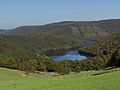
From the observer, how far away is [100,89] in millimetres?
21750

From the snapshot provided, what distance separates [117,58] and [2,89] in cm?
7606

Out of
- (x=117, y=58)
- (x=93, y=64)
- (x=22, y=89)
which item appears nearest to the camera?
(x=22, y=89)

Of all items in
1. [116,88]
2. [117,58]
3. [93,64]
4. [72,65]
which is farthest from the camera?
[72,65]

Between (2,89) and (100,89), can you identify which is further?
(2,89)

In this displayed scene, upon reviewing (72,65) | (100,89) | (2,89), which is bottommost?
(72,65)

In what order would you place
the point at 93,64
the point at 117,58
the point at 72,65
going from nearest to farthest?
1. the point at 117,58
2. the point at 93,64
3. the point at 72,65

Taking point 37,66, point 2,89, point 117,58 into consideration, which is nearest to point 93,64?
point 37,66

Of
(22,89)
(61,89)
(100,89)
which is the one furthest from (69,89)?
(22,89)

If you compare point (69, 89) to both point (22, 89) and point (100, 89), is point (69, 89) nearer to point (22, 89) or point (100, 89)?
point (100, 89)

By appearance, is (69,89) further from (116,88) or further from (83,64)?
(83,64)

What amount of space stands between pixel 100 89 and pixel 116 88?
51.6 inches

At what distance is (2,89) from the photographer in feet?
100

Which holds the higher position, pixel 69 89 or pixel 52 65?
pixel 69 89

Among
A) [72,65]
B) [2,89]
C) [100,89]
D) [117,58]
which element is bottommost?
[72,65]
